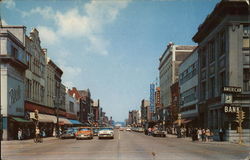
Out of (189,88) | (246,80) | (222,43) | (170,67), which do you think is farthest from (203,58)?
(170,67)

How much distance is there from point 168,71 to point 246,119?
62.6 meters

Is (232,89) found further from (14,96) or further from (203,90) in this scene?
(14,96)

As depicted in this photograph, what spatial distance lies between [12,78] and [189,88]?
109 ft

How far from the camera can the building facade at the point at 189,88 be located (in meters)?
67.1

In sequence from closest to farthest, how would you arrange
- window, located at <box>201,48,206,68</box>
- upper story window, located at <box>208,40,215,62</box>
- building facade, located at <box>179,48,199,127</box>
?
upper story window, located at <box>208,40,215,62</box> < window, located at <box>201,48,206,68</box> < building facade, located at <box>179,48,199,127</box>

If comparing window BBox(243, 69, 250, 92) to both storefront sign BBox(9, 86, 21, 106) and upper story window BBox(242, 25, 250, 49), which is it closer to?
upper story window BBox(242, 25, 250, 49)

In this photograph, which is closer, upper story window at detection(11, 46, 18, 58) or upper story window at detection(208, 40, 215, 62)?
upper story window at detection(11, 46, 18, 58)

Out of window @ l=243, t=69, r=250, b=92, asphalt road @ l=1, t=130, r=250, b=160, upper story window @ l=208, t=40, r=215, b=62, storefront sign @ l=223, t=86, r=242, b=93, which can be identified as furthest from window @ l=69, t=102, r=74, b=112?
asphalt road @ l=1, t=130, r=250, b=160

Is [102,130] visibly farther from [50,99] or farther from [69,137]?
[50,99]

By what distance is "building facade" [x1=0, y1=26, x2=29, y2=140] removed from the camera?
1922 inches

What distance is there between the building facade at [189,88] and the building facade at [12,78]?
27248 mm

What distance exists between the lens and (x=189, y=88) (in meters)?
72.6

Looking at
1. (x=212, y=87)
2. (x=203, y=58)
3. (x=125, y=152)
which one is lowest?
(x=125, y=152)

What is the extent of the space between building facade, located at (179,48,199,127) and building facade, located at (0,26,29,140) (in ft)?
89.4
